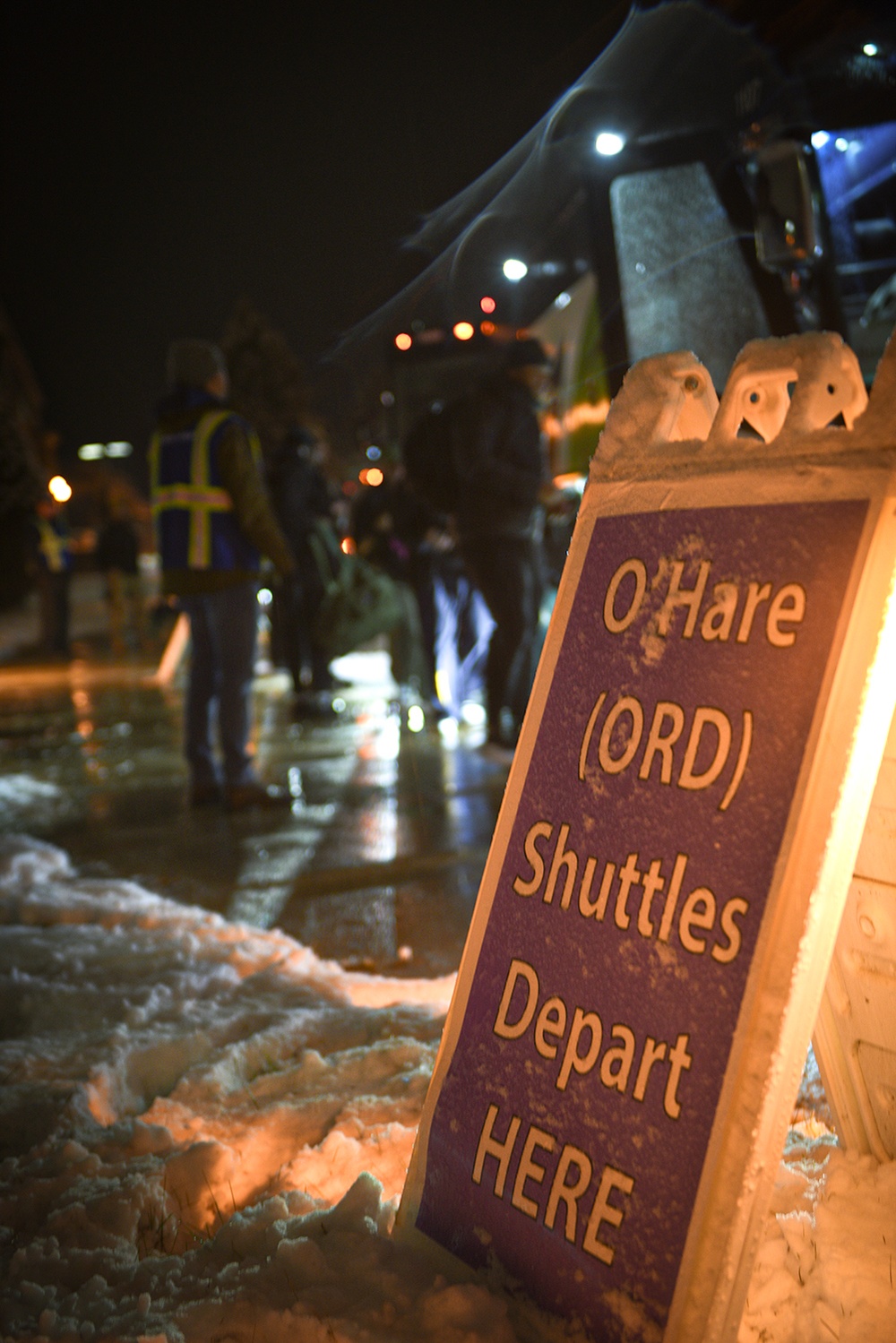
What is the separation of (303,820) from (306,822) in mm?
48

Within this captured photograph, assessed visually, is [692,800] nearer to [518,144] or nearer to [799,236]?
[799,236]

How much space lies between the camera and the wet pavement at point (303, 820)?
3713mm

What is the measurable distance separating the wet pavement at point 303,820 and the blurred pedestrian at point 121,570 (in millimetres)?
5966

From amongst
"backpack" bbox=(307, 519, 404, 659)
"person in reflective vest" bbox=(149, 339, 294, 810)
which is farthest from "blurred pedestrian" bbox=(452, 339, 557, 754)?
"backpack" bbox=(307, 519, 404, 659)

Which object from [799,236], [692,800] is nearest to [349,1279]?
[692,800]

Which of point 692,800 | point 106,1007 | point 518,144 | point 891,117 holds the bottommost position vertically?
point 106,1007

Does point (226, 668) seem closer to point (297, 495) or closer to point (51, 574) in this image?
point (297, 495)

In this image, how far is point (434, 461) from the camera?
6.57 metres

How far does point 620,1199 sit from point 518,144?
177 inches

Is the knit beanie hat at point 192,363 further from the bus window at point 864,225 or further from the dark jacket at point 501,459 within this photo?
the bus window at point 864,225

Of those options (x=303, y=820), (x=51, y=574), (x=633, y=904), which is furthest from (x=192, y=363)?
(x=51, y=574)

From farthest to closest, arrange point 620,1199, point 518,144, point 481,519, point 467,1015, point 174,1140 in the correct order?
point 481,519 < point 518,144 < point 174,1140 < point 467,1015 < point 620,1199

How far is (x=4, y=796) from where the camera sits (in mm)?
6254

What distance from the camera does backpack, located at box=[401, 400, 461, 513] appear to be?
21.4 feet
